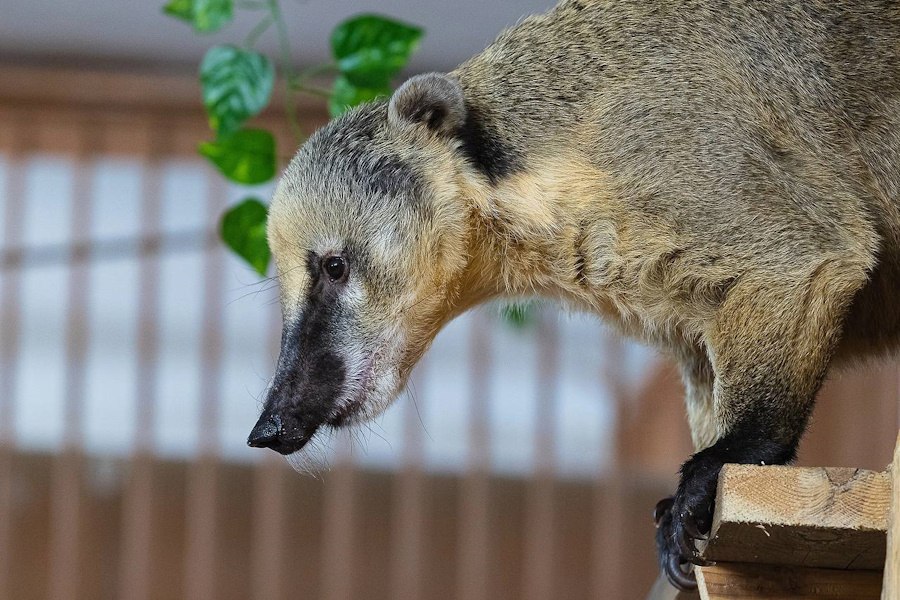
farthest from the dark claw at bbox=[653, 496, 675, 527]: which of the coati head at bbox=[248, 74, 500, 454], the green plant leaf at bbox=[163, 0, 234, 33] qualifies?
the green plant leaf at bbox=[163, 0, 234, 33]

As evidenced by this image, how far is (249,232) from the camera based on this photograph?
7.18 feet

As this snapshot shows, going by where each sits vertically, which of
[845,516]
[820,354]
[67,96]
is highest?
[67,96]

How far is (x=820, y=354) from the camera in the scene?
155cm

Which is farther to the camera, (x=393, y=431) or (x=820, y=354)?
(x=393, y=431)

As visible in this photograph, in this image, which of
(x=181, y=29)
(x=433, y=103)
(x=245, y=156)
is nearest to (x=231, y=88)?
(x=245, y=156)

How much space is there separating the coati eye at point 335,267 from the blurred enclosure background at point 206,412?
1745mm

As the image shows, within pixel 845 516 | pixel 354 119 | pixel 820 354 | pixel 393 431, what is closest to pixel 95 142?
pixel 393 431

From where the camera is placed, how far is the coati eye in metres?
1.82

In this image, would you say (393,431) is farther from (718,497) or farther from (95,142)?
(718,497)

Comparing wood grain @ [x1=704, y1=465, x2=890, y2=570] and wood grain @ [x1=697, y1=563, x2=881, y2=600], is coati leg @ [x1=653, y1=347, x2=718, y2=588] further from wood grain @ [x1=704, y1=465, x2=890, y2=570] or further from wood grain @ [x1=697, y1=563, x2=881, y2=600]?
wood grain @ [x1=704, y1=465, x2=890, y2=570]

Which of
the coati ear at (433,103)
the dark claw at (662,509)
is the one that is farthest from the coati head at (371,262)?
the dark claw at (662,509)

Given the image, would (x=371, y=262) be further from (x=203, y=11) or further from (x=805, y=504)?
(x=805, y=504)

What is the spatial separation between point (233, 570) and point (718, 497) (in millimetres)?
2613

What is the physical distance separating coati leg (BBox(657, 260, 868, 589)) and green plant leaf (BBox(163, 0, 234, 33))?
45.1 inches
